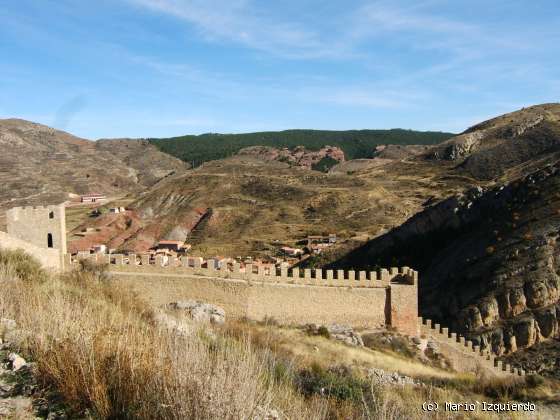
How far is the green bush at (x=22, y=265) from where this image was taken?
1110cm

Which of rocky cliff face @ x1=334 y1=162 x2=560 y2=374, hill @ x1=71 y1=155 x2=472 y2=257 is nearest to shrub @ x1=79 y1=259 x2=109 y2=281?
rocky cliff face @ x1=334 y1=162 x2=560 y2=374

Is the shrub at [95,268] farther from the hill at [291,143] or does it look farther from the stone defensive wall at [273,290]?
the hill at [291,143]

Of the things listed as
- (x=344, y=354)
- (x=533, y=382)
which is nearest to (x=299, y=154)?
(x=344, y=354)

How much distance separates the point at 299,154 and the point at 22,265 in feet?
470

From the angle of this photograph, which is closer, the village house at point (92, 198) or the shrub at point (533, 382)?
the shrub at point (533, 382)

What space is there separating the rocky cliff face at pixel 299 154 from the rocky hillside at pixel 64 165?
20314 millimetres

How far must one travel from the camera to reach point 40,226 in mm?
19406

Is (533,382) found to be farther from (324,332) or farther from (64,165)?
(64,165)

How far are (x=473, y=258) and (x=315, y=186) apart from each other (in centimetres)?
4284

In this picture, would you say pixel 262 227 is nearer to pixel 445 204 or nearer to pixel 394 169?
pixel 445 204

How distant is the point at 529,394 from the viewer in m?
14.1

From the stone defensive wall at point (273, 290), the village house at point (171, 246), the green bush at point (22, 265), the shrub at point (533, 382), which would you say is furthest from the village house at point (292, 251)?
the green bush at point (22, 265)

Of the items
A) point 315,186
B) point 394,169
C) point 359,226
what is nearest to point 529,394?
point 359,226

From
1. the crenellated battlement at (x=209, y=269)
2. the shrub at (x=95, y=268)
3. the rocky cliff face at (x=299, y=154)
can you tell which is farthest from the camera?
the rocky cliff face at (x=299, y=154)
